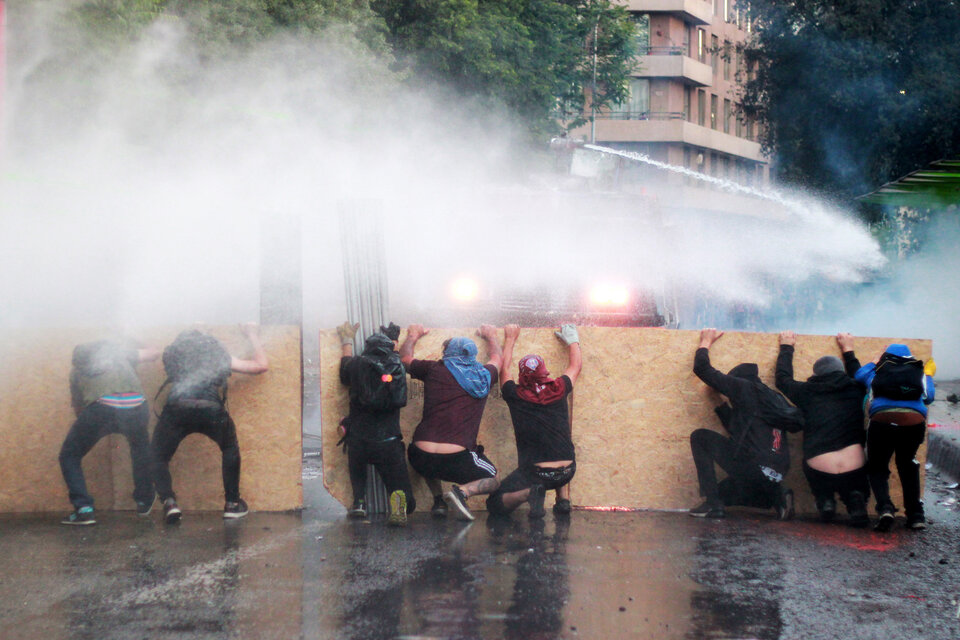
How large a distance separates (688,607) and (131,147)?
8.29 m

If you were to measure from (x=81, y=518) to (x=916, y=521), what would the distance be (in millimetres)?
5781

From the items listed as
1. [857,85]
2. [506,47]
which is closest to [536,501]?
[506,47]

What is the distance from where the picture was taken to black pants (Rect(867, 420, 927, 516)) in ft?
24.4

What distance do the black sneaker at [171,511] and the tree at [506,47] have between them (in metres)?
12.4

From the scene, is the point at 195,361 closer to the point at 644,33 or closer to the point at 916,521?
the point at 916,521

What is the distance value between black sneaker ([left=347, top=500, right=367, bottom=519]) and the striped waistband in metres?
1.64

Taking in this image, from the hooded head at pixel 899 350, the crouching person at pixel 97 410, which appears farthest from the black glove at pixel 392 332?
the hooded head at pixel 899 350

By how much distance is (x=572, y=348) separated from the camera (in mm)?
7910

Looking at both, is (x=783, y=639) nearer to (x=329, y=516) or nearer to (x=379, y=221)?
(x=329, y=516)

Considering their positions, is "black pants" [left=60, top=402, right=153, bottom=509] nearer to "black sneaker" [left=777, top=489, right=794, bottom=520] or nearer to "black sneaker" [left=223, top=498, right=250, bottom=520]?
"black sneaker" [left=223, top=498, right=250, bottom=520]


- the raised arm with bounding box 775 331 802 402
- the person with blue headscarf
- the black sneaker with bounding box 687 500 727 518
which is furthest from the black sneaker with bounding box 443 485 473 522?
the raised arm with bounding box 775 331 802 402

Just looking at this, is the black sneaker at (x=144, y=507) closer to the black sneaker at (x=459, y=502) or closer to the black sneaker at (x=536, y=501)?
the black sneaker at (x=459, y=502)

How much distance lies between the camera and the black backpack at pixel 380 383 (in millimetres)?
7340

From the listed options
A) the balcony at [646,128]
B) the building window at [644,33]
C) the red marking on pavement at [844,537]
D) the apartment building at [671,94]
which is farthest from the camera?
the balcony at [646,128]
